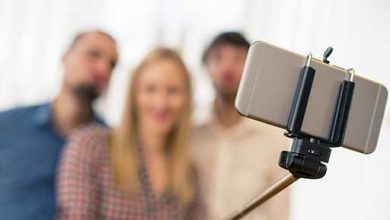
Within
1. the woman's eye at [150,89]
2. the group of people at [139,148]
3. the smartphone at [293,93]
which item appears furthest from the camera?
the woman's eye at [150,89]

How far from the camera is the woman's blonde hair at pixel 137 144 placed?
136cm

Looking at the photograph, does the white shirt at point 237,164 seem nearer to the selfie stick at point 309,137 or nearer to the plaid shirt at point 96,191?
the plaid shirt at point 96,191

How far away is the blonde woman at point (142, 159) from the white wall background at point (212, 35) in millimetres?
54

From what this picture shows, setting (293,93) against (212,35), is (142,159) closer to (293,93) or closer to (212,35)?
(212,35)

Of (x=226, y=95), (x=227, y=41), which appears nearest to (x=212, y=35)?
(x=227, y=41)

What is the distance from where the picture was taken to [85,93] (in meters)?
1.33

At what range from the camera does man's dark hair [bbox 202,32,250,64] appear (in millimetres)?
1433

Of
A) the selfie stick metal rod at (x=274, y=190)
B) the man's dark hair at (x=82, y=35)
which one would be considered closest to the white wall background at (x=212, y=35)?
the man's dark hair at (x=82, y=35)

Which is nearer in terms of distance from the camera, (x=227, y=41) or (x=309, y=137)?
(x=309, y=137)

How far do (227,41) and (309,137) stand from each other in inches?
29.6

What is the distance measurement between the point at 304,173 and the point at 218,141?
2.26ft

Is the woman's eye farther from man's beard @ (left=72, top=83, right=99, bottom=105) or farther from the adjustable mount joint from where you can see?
the adjustable mount joint

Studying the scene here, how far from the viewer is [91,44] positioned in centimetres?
135

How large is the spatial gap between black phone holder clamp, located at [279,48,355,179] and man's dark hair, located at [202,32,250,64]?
2.31 ft
